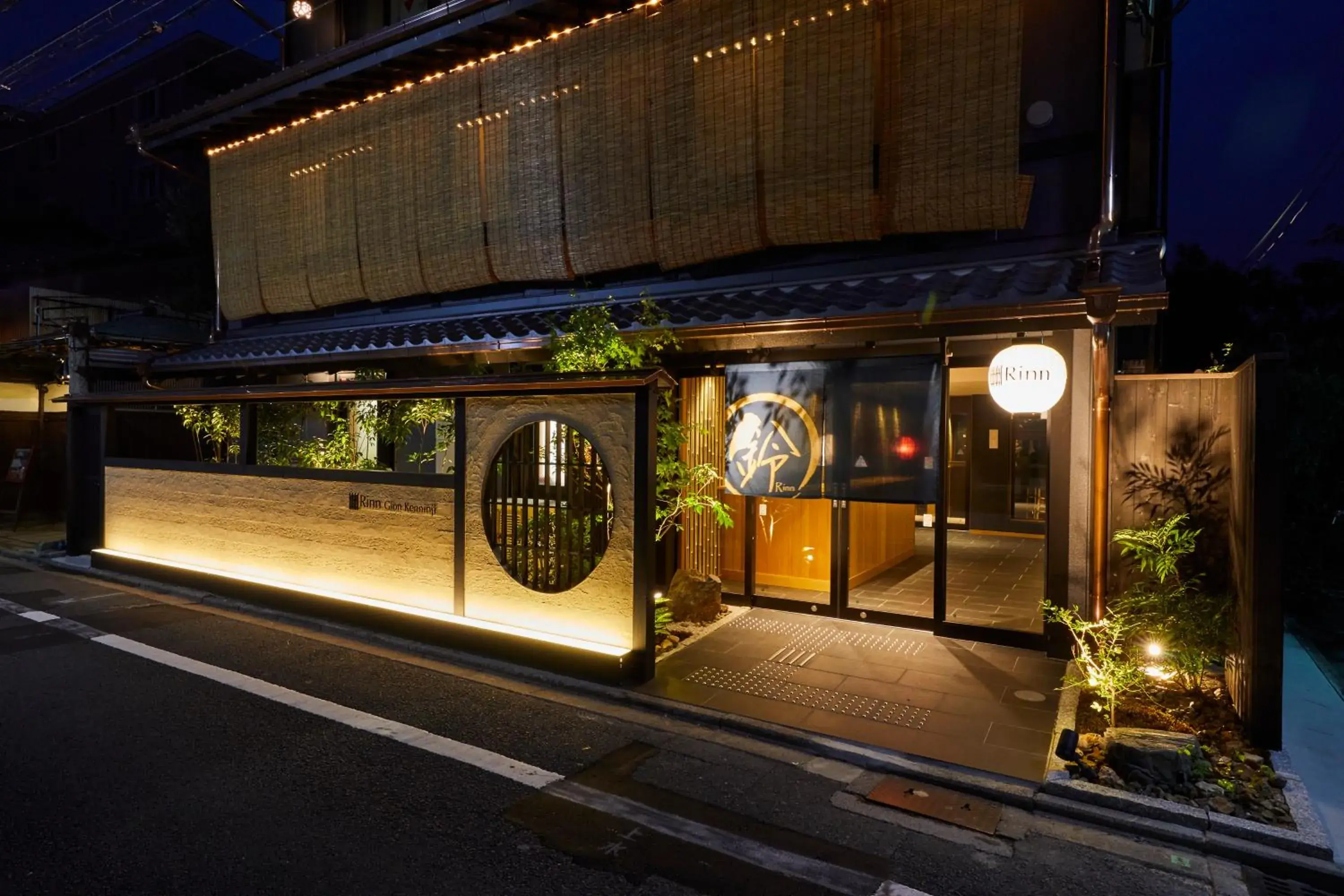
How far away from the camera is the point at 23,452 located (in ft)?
55.8

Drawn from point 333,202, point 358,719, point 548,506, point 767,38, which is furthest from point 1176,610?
point 333,202

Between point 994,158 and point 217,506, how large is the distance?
38.2ft

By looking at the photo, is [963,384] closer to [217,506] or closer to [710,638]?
[710,638]

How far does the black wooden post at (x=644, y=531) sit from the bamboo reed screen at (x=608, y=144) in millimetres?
4209

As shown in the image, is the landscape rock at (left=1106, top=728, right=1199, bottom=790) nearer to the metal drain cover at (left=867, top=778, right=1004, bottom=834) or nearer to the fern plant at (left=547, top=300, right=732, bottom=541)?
the metal drain cover at (left=867, top=778, right=1004, bottom=834)

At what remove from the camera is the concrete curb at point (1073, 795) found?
4.35m

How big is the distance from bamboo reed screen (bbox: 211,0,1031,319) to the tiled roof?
0.53m

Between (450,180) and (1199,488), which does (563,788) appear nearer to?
(1199,488)

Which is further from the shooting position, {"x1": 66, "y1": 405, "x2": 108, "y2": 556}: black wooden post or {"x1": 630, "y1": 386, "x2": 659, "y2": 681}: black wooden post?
{"x1": 66, "y1": 405, "x2": 108, "y2": 556}: black wooden post

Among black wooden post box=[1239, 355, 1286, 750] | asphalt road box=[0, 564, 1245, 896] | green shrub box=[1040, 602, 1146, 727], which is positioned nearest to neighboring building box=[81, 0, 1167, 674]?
green shrub box=[1040, 602, 1146, 727]

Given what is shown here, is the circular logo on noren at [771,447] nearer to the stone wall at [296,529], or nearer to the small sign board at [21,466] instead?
the stone wall at [296,529]

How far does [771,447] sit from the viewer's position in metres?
9.22

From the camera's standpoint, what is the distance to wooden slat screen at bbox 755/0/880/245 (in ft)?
27.5

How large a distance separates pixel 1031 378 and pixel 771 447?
313 cm
